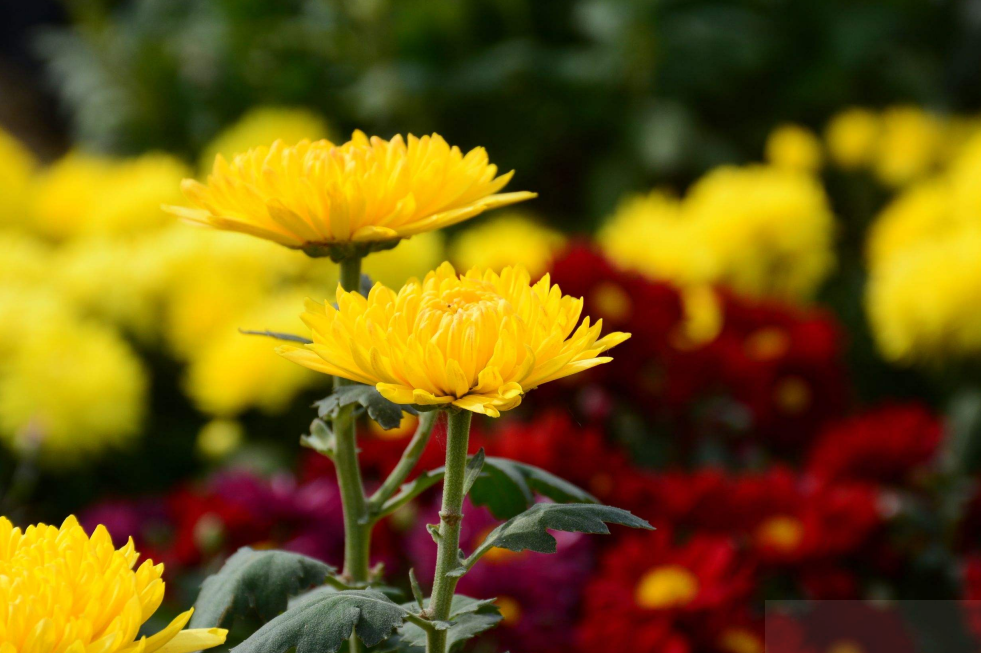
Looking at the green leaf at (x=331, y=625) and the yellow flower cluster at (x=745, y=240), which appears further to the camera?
the yellow flower cluster at (x=745, y=240)

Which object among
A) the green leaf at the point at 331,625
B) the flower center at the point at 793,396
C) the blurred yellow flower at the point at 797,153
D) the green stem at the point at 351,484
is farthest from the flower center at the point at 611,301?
the blurred yellow flower at the point at 797,153

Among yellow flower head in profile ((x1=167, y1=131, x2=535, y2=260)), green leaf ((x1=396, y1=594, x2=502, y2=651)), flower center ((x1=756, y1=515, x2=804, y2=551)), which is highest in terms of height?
yellow flower head in profile ((x1=167, y1=131, x2=535, y2=260))

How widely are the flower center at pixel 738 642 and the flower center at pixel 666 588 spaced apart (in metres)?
0.04

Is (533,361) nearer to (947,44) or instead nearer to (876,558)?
(876,558)

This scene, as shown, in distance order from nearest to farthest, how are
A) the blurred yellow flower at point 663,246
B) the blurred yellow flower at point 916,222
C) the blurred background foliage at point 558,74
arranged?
the blurred yellow flower at point 663,246, the blurred yellow flower at point 916,222, the blurred background foliage at point 558,74

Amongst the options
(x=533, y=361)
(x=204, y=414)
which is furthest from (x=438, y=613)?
(x=204, y=414)

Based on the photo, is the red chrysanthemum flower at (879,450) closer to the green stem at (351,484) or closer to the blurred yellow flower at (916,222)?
the blurred yellow flower at (916,222)

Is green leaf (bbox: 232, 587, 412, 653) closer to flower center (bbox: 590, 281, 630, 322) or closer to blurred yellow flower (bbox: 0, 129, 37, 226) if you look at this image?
flower center (bbox: 590, 281, 630, 322)

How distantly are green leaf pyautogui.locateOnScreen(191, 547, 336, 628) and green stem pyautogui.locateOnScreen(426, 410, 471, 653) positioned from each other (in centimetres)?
8

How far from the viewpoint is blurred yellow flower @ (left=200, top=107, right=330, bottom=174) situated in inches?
103

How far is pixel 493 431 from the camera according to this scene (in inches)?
56.0

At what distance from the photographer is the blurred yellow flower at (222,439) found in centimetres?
144

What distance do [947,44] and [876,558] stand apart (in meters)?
2.53

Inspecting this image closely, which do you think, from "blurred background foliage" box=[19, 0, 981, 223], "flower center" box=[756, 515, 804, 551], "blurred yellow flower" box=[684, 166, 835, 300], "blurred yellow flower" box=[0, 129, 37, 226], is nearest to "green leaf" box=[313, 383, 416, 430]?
"flower center" box=[756, 515, 804, 551]
